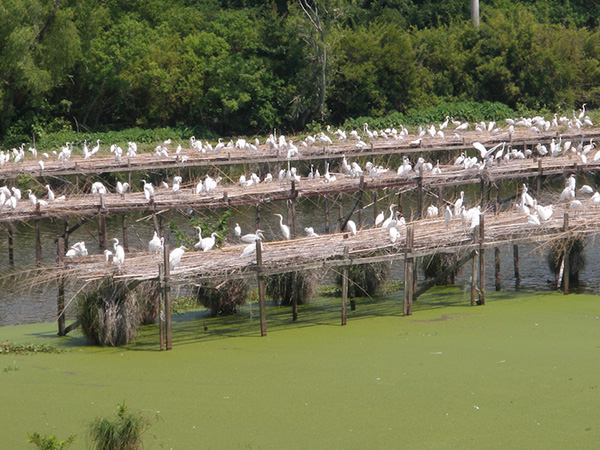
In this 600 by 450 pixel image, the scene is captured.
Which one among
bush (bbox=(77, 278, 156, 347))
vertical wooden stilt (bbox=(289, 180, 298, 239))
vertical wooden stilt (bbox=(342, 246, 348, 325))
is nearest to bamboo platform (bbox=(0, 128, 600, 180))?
vertical wooden stilt (bbox=(289, 180, 298, 239))

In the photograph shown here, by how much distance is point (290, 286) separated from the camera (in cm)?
1778

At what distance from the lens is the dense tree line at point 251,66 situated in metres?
38.6

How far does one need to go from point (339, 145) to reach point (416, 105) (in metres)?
13.8

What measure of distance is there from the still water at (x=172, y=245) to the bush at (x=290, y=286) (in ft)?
3.91

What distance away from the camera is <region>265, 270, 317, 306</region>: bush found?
683 inches

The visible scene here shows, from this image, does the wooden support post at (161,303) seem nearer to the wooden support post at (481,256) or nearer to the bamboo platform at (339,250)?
the bamboo platform at (339,250)

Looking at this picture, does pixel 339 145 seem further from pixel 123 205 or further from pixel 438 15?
pixel 438 15

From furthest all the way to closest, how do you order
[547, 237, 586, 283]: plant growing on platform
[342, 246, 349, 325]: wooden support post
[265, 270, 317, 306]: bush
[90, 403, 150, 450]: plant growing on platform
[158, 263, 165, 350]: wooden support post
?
[547, 237, 586, 283]: plant growing on platform < [265, 270, 317, 306]: bush < [342, 246, 349, 325]: wooden support post < [158, 263, 165, 350]: wooden support post < [90, 403, 150, 450]: plant growing on platform

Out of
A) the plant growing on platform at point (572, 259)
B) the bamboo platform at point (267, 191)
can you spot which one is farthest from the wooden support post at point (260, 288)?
the bamboo platform at point (267, 191)

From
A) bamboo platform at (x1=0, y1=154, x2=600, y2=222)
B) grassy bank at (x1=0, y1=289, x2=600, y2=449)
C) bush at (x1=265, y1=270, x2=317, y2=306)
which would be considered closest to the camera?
grassy bank at (x1=0, y1=289, x2=600, y2=449)

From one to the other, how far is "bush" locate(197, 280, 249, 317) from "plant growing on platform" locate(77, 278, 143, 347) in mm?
2425

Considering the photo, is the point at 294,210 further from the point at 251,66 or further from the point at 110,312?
the point at 251,66

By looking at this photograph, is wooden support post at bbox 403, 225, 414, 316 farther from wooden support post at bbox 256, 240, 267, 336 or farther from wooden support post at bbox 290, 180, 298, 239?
wooden support post at bbox 290, 180, 298, 239

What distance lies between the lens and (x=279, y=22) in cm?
4381
